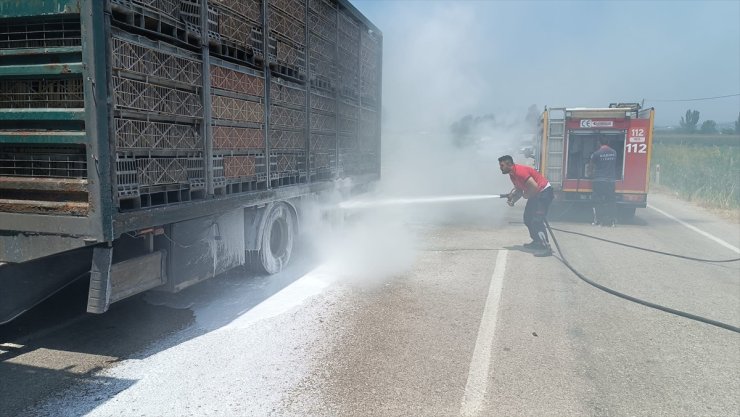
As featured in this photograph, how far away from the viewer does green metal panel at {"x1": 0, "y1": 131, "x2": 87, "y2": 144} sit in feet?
13.0

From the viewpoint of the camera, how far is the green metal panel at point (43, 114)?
396cm

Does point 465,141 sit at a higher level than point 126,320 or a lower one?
higher

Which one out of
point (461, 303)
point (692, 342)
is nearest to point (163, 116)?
point (461, 303)

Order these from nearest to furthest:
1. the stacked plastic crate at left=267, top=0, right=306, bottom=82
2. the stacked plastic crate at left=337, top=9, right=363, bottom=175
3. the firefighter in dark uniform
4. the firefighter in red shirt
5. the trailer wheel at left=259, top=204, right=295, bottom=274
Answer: the stacked plastic crate at left=267, top=0, right=306, bottom=82 → the trailer wheel at left=259, top=204, right=295, bottom=274 → the firefighter in red shirt → the stacked plastic crate at left=337, top=9, right=363, bottom=175 → the firefighter in dark uniform

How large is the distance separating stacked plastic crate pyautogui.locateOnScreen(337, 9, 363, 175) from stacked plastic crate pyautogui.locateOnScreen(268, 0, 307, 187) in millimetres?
1667

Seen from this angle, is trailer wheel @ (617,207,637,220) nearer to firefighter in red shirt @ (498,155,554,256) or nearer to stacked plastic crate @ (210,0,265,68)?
firefighter in red shirt @ (498,155,554,256)

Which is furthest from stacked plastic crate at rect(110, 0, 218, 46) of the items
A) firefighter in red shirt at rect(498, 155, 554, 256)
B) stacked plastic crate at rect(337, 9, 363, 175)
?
firefighter in red shirt at rect(498, 155, 554, 256)

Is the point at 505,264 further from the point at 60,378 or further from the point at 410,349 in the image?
the point at 60,378

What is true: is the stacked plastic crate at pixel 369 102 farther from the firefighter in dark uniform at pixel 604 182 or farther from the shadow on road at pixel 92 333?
the firefighter in dark uniform at pixel 604 182

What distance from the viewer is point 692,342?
16.6 feet

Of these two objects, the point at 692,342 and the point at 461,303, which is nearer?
the point at 692,342

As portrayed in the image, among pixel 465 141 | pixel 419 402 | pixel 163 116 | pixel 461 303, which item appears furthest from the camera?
pixel 465 141

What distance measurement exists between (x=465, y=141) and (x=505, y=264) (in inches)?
1097

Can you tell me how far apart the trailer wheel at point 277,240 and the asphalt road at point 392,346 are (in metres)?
0.25
